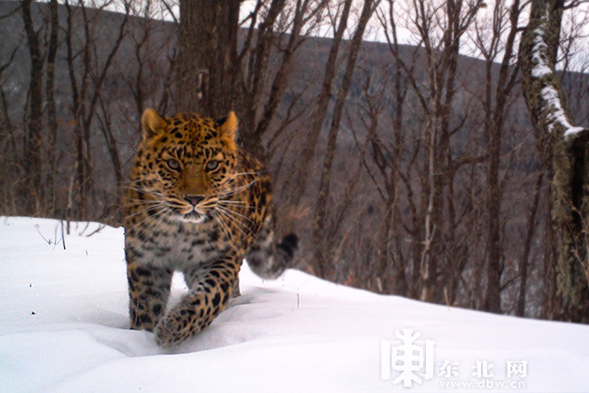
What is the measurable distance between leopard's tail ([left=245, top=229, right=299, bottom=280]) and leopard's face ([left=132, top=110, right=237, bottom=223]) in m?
1.13

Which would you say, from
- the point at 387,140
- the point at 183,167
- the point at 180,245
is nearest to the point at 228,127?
the point at 183,167

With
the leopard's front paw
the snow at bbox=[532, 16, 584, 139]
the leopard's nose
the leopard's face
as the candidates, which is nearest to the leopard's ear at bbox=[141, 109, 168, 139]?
the leopard's face

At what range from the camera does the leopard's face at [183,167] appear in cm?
321

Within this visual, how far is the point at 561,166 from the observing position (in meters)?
6.15

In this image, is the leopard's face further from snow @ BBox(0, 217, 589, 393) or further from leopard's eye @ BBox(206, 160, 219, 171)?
snow @ BBox(0, 217, 589, 393)

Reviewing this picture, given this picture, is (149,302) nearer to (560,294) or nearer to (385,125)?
(560,294)

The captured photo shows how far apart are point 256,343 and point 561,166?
5183 mm

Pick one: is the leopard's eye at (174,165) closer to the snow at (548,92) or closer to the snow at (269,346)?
the snow at (269,346)

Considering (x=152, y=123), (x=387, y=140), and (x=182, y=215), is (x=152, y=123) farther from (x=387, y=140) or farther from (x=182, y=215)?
(x=387, y=140)

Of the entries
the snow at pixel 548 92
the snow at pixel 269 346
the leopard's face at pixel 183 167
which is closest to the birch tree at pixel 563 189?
the snow at pixel 548 92

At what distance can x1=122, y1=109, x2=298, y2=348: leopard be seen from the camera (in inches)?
127

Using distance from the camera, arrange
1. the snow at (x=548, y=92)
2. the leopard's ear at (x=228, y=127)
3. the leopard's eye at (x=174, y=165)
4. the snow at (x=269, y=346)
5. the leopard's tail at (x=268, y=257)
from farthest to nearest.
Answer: the snow at (x=548, y=92)
the leopard's tail at (x=268, y=257)
the leopard's ear at (x=228, y=127)
the leopard's eye at (x=174, y=165)
the snow at (x=269, y=346)

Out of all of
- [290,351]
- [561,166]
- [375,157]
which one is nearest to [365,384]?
[290,351]

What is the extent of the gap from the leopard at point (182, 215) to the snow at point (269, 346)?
0.87 ft
